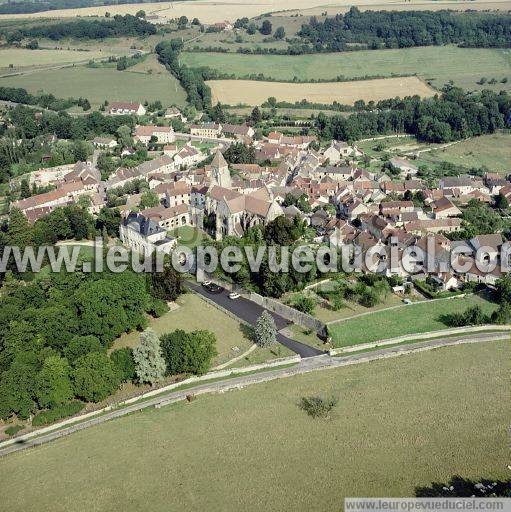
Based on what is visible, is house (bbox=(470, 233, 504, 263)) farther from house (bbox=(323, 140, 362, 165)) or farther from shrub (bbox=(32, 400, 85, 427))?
shrub (bbox=(32, 400, 85, 427))

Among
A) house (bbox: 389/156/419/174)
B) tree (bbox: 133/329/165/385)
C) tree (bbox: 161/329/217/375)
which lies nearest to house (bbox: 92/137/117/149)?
house (bbox: 389/156/419/174)

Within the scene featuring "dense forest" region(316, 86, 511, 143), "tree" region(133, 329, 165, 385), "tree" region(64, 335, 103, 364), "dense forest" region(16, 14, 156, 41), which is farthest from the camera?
"dense forest" region(16, 14, 156, 41)

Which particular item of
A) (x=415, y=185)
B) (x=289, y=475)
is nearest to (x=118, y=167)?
(x=415, y=185)

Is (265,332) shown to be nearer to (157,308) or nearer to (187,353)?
(187,353)

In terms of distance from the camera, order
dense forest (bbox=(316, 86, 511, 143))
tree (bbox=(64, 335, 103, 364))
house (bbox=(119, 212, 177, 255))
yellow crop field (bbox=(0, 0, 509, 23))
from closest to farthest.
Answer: tree (bbox=(64, 335, 103, 364)), house (bbox=(119, 212, 177, 255)), dense forest (bbox=(316, 86, 511, 143)), yellow crop field (bbox=(0, 0, 509, 23))

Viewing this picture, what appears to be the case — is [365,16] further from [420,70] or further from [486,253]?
[486,253]

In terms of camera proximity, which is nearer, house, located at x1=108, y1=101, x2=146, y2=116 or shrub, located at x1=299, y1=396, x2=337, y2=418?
shrub, located at x1=299, y1=396, x2=337, y2=418
